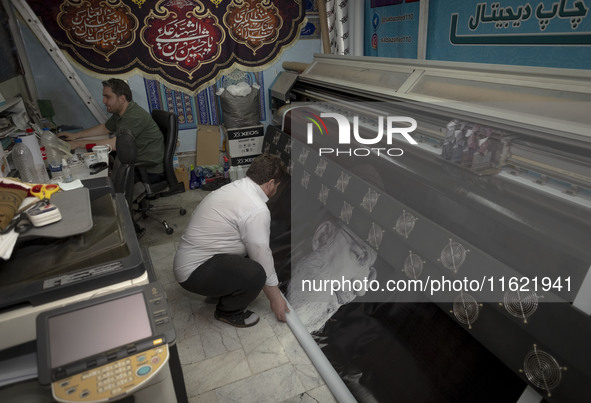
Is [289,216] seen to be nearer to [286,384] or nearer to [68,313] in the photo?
[286,384]

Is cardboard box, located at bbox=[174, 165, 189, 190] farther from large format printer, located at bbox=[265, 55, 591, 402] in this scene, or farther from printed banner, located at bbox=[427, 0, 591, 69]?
printed banner, located at bbox=[427, 0, 591, 69]

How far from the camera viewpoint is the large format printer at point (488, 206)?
133 centimetres

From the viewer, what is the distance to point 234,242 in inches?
85.2

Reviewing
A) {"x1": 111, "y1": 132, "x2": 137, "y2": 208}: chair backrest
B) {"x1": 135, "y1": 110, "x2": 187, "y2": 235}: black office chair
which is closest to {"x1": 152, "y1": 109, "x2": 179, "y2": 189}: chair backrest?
{"x1": 135, "y1": 110, "x2": 187, "y2": 235}: black office chair

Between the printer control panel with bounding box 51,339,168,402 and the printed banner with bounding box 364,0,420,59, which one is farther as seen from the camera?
the printed banner with bounding box 364,0,420,59

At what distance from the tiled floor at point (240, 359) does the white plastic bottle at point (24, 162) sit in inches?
43.2

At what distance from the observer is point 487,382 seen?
1.53 m

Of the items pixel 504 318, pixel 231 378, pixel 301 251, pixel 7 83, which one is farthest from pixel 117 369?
pixel 7 83

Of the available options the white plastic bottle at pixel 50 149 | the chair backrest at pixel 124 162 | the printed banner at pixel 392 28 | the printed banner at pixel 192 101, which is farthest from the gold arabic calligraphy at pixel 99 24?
the printed banner at pixel 392 28

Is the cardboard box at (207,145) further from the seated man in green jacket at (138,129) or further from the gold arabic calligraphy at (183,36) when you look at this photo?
the seated man in green jacket at (138,129)

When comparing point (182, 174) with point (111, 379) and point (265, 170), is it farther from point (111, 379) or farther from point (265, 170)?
point (111, 379)

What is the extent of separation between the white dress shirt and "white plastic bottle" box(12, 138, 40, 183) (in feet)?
3.42

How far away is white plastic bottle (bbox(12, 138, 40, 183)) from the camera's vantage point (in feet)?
7.32

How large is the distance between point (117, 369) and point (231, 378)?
46.6 inches
